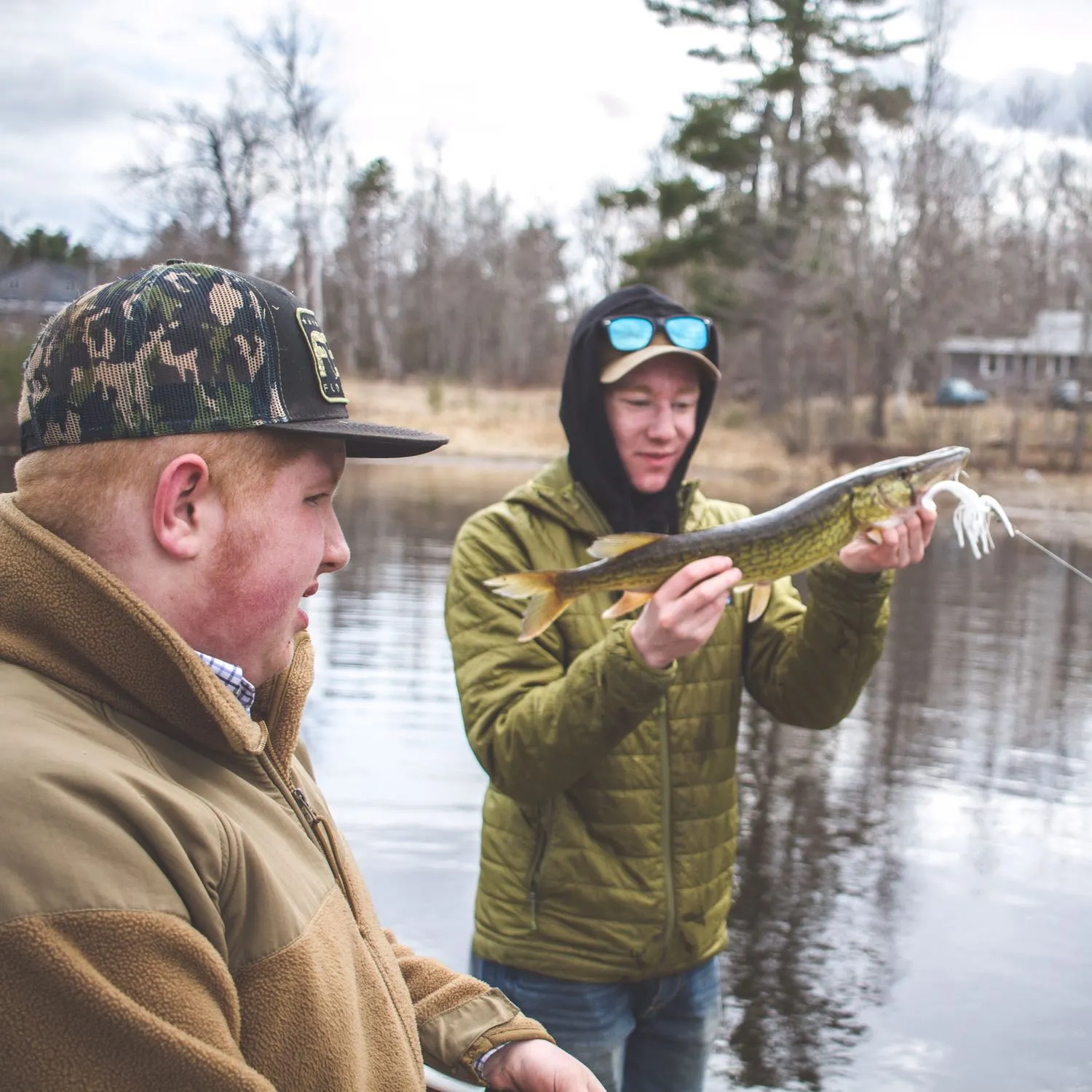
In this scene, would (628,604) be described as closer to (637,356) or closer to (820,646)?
(820,646)

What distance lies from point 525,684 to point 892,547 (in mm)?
1069

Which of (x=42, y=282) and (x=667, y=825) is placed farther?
(x=42, y=282)

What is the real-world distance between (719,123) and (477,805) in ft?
119

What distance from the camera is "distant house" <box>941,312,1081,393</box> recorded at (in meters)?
47.3

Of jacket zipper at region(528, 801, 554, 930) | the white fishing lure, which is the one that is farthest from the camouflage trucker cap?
the white fishing lure

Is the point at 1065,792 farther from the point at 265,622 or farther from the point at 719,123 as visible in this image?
the point at 719,123

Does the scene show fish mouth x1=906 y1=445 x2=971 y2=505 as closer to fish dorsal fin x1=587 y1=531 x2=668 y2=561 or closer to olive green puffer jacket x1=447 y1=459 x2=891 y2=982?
olive green puffer jacket x1=447 y1=459 x2=891 y2=982

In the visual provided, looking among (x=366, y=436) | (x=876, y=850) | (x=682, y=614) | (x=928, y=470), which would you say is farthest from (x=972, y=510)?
(x=876, y=850)

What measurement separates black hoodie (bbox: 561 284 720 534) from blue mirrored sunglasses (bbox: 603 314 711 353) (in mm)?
29

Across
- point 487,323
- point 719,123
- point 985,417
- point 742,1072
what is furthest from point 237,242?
point 742,1072

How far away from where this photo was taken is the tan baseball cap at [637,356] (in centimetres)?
354

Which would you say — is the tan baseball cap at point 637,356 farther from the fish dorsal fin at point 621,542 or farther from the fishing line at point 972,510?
the fishing line at point 972,510

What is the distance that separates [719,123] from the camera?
132ft

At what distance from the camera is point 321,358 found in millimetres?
1915
